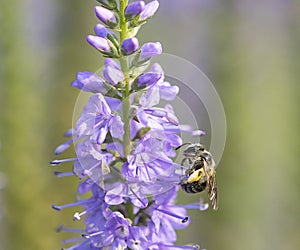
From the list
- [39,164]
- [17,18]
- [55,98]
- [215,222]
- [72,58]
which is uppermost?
[17,18]

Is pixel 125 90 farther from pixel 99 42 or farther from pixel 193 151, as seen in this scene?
pixel 193 151

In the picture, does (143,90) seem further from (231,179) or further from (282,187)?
(282,187)

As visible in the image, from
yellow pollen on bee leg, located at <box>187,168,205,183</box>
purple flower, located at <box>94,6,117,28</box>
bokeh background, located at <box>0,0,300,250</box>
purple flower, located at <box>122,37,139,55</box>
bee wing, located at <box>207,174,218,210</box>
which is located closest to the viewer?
purple flower, located at <box>122,37,139,55</box>

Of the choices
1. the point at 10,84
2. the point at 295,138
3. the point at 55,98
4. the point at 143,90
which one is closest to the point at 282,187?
the point at 295,138

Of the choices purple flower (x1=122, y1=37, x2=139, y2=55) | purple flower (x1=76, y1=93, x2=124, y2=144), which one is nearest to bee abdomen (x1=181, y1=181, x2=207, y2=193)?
Result: purple flower (x1=76, y1=93, x2=124, y2=144)

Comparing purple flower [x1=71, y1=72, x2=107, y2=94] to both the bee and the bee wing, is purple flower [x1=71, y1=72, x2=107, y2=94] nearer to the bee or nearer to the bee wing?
the bee

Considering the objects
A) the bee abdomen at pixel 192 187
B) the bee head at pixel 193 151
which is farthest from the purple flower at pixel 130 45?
the bee abdomen at pixel 192 187

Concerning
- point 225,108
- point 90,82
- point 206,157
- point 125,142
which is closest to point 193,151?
point 206,157
